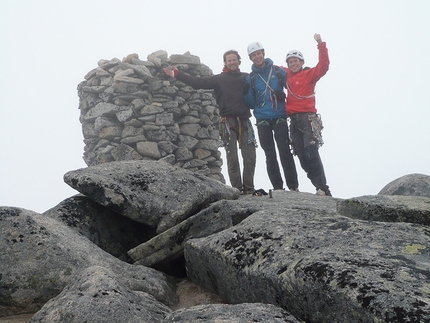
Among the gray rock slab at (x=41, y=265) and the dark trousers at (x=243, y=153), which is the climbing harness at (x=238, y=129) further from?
the gray rock slab at (x=41, y=265)

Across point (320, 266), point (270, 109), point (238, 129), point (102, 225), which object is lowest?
point (320, 266)

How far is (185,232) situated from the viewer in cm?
476

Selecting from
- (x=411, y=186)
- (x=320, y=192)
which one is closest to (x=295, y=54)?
(x=320, y=192)

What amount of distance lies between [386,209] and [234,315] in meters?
2.49

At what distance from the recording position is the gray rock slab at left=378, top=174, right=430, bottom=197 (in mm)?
7414

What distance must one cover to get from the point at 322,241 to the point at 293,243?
0.22 metres

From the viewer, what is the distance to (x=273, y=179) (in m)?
8.97

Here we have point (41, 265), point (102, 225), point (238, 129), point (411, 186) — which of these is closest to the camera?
point (41, 265)

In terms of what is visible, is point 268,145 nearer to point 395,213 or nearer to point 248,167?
point 248,167

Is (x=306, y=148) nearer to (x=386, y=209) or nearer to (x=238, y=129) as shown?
(x=238, y=129)

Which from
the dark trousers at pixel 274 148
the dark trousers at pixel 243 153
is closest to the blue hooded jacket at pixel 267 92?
the dark trousers at pixel 274 148

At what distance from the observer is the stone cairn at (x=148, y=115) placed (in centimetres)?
1174

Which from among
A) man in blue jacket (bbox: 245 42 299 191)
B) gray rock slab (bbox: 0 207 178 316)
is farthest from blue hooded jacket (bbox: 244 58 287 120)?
gray rock slab (bbox: 0 207 178 316)

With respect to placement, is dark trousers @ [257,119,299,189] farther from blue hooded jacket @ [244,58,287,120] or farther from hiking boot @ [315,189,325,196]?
hiking boot @ [315,189,325,196]
